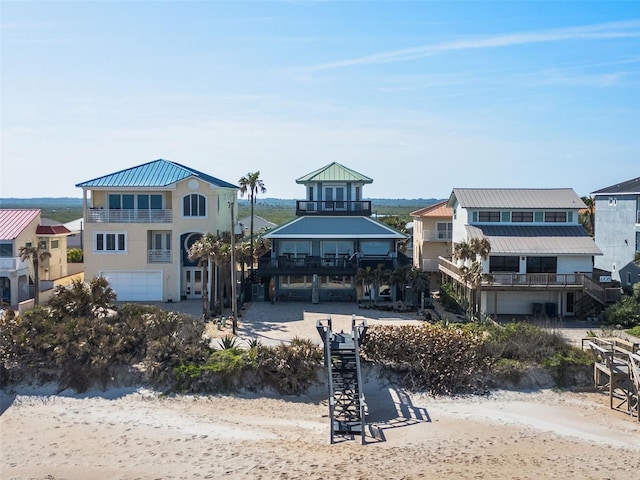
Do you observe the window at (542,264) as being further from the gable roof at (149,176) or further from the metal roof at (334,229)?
the gable roof at (149,176)

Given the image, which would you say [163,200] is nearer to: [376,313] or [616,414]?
[376,313]

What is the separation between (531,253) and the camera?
1270 inches

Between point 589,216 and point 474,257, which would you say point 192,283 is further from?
point 589,216

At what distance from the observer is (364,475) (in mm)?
16422

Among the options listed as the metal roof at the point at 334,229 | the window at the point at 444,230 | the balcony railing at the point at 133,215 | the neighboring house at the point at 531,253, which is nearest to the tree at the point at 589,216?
the window at the point at 444,230

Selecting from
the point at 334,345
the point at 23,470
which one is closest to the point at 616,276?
the point at 334,345

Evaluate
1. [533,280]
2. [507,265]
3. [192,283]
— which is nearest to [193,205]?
[192,283]

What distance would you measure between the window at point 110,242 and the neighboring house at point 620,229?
1218 inches

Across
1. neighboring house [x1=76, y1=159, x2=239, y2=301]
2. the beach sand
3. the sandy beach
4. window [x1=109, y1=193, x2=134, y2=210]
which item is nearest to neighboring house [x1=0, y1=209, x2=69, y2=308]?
neighboring house [x1=76, y1=159, x2=239, y2=301]

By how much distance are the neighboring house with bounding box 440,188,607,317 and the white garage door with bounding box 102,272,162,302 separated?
18260 mm

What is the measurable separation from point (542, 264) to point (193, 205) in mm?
20741

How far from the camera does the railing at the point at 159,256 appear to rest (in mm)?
35562

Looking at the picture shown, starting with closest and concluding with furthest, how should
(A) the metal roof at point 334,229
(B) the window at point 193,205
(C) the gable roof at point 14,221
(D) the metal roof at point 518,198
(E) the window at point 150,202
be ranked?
(D) the metal roof at point 518,198 → (C) the gable roof at point 14,221 → (B) the window at point 193,205 → (E) the window at point 150,202 → (A) the metal roof at point 334,229

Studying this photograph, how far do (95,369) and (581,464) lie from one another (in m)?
18.0
